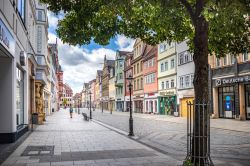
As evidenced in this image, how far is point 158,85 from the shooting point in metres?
49.1

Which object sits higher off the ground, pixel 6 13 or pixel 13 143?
pixel 6 13

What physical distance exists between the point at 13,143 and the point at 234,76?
22.0 meters

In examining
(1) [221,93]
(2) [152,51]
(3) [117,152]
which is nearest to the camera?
(3) [117,152]

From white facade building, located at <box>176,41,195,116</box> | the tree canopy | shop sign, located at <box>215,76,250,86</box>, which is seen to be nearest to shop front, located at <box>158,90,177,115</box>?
white facade building, located at <box>176,41,195,116</box>

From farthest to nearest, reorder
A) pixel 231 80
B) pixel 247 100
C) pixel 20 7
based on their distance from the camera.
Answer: pixel 231 80 < pixel 247 100 < pixel 20 7

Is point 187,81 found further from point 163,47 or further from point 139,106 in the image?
point 139,106

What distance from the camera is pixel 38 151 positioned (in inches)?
446

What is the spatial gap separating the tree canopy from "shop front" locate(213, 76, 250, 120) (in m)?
18.0

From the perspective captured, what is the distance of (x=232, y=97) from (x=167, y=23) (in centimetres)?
2226

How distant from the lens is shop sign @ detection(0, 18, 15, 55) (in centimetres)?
1020

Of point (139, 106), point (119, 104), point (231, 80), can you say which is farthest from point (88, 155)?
point (119, 104)

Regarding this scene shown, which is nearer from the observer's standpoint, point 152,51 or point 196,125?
point 196,125

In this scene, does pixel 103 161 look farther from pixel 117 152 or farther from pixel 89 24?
pixel 89 24

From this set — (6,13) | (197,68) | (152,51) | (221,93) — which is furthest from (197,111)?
(152,51)
